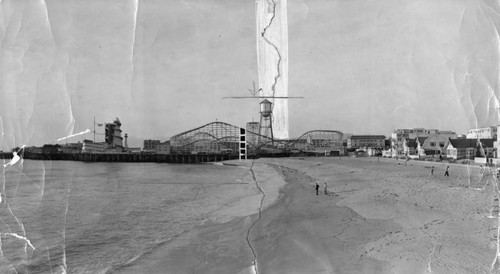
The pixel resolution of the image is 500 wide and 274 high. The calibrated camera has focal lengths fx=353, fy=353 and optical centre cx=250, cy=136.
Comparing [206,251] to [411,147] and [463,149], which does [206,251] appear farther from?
[411,147]

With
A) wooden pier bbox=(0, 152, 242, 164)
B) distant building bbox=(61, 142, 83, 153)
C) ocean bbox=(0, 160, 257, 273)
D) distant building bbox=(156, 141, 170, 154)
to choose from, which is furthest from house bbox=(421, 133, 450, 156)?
distant building bbox=(61, 142, 83, 153)

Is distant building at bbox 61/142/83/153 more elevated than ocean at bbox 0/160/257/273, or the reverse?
distant building at bbox 61/142/83/153

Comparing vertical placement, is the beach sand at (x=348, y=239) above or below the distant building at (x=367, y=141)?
below

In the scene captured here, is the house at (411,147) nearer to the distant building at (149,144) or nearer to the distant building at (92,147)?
the distant building at (92,147)

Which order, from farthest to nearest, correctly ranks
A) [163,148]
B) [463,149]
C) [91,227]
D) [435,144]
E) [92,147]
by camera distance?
[163,148], [92,147], [435,144], [463,149], [91,227]

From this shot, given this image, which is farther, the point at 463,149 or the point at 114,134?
the point at 114,134

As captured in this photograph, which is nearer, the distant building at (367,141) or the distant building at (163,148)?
the distant building at (163,148)

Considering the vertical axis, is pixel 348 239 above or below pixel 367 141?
below

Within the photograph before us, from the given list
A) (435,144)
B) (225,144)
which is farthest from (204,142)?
(435,144)

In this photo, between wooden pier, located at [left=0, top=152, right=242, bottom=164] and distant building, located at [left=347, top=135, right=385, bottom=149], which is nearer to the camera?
wooden pier, located at [left=0, top=152, right=242, bottom=164]

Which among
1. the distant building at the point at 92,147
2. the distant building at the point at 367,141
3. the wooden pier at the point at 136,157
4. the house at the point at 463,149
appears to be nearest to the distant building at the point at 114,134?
the distant building at the point at 92,147

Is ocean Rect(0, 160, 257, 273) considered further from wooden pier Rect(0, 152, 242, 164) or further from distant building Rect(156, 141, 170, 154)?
distant building Rect(156, 141, 170, 154)
